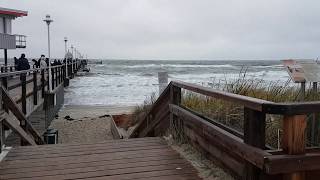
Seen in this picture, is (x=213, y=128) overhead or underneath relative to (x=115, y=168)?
overhead

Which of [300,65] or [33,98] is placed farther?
[33,98]

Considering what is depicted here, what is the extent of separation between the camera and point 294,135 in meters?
3.37

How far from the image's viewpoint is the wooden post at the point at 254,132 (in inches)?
145

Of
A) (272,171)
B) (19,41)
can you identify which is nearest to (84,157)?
(272,171)

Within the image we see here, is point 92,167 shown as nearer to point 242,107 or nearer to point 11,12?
point 242,107

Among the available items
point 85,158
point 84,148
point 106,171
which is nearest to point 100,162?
point 85,158

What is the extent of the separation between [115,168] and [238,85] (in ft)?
11.5

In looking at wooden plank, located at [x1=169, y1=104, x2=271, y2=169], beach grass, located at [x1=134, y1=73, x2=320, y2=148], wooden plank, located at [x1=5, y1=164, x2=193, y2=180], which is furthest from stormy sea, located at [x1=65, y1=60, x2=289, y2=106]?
wooden plank, located at [x1=5, y1=164, x2=193, y2=180]

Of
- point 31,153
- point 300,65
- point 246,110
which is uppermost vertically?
point 300,65

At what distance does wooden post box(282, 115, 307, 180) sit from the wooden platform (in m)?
1.63

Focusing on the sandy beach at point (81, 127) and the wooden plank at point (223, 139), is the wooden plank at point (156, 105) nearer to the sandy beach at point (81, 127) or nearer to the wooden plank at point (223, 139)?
the wooden plank at point (223, 139)

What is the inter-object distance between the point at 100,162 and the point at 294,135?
2.97 metres

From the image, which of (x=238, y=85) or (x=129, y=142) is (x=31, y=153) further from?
(x=238, y=85)

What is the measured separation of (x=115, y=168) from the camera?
5.33 m
